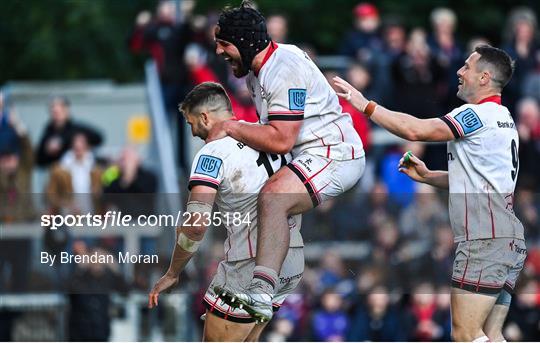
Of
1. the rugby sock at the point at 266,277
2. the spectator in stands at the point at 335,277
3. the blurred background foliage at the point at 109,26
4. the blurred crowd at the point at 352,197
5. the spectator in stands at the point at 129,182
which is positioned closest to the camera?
the rugby sock at the point at 266,277

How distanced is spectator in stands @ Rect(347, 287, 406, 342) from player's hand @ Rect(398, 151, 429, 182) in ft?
13.8

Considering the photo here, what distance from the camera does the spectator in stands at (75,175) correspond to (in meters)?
15.0

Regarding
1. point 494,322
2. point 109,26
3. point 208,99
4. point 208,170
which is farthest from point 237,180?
point 109,26

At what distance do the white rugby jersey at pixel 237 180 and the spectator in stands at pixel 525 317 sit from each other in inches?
202

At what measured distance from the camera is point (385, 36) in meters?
17.4

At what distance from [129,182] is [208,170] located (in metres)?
5.26

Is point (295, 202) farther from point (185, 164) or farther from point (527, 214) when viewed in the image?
point (185, 164)

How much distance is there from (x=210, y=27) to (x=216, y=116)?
666 centimetres

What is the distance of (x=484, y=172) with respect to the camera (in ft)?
34.2

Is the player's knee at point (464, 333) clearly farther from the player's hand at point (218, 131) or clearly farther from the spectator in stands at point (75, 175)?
the spectator in stands at point (75, 175)

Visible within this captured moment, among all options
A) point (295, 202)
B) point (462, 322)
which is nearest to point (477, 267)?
point (462, 322)

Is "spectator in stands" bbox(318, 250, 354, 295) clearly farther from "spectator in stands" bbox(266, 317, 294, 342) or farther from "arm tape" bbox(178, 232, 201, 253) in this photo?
"arm tape" bbox(178, 232, 201, 253)

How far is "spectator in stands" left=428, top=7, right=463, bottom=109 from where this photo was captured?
16141 millimetres

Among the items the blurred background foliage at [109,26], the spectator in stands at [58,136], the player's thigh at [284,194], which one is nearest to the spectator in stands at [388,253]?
the spectator in stands at [58,136]
